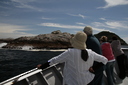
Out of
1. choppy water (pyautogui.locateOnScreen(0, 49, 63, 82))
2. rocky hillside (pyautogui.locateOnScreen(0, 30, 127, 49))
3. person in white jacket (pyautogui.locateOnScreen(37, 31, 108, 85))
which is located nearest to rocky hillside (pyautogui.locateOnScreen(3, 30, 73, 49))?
rocky hillside (pyautogui.locateOnScreen(0, 30, 127, 49))

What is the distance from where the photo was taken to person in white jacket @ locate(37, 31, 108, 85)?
1.79 meters

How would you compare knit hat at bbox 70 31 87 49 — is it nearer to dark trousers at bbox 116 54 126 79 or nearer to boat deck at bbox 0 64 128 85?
boat deck at bbox 0 64 128 85

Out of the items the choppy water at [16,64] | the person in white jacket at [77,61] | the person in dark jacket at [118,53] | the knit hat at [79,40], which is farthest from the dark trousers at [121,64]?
the choppy water at [16,64]

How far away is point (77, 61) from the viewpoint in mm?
1813

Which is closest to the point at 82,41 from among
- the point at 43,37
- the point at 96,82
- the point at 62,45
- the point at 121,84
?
the point at 96,82

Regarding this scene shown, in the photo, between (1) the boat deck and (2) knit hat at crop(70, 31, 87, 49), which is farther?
(1) the boat deck

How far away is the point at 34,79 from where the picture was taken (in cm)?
321

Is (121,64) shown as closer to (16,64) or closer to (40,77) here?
(40,77)

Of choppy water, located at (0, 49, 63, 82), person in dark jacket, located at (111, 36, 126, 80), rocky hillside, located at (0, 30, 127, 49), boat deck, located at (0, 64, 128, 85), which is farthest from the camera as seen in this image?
rocky hillside, located at (0, 30, 127, 49)

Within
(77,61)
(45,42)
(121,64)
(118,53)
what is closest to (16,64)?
(121,64)

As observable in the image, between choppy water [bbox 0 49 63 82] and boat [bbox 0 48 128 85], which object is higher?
boat [bbox 0 48 128 85]

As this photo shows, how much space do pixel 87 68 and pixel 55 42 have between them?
9301 centimetres

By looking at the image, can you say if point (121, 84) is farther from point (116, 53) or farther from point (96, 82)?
point (96, 82)

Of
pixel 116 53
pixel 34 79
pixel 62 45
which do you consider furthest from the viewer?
pixel 62 45
